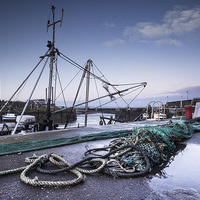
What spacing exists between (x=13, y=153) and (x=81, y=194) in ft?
5.82

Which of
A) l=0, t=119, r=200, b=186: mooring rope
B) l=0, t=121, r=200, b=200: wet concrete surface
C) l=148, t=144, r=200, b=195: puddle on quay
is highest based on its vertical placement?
l=0, t=119, r=200, b=186: mooring rope

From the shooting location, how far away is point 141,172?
1901 millimetres

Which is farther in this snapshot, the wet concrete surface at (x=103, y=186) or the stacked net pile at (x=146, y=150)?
the stacked net pile at (x=146, y=150)

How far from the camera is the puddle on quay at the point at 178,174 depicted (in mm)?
1767

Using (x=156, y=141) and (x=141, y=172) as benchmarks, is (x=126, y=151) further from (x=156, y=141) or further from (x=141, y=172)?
(x=156, y=141)

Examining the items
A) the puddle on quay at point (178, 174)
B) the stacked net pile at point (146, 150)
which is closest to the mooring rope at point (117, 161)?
the stacked net pile at point (146, 150)

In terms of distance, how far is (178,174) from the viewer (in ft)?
6.89

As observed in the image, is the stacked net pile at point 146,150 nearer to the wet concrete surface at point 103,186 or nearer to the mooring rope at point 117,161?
the mooring rope at point 117,161

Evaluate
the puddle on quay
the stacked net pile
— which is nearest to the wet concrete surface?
the puddle on quay

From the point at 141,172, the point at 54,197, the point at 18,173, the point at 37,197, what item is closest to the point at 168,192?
the point at 141,172

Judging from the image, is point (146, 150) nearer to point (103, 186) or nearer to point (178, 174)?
point (178, 174)

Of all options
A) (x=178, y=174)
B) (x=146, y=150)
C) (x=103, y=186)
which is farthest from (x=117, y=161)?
(x=178, y=174)

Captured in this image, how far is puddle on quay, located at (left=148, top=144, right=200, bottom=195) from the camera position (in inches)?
69.6

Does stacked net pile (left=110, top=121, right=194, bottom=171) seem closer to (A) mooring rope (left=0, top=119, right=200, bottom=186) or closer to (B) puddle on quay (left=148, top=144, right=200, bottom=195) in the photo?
(A) mooring rope (left=0, top=119, right=200, bottom=186)
